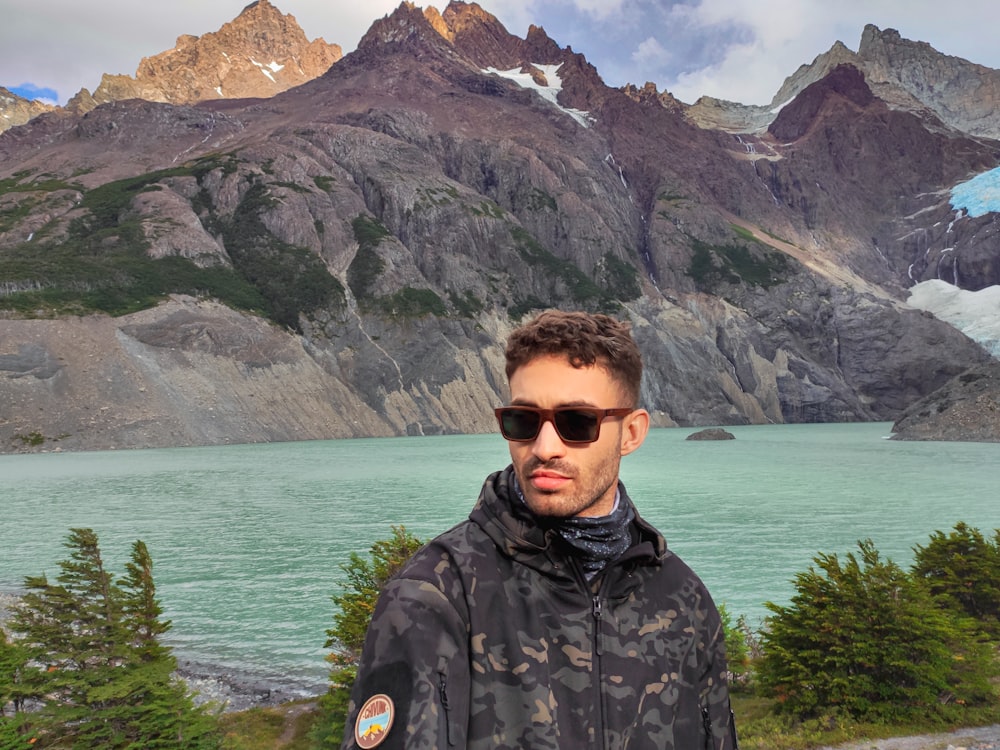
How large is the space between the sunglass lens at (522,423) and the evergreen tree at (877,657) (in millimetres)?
8586

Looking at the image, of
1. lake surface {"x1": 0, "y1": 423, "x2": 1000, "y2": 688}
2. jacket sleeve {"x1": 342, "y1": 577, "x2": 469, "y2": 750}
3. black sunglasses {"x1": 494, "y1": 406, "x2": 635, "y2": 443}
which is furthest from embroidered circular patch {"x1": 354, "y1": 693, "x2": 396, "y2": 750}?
lake surface {"x1": 0, "y1": 423, "x2": 1000, "y2": 688}

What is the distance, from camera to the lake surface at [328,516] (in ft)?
64.5

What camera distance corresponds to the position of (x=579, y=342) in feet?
9.53

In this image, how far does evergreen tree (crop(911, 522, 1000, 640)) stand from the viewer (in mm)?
12812

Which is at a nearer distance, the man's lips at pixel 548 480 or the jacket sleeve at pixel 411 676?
the jacket sleeve at pixel 411 676

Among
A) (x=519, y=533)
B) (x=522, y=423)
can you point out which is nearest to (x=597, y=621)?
(x=519, y=533)

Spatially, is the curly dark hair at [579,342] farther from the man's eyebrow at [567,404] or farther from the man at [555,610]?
the man's eyebrow at [567,404]

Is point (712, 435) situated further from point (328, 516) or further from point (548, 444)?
point (548, 444)

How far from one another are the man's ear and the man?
0.01 meters

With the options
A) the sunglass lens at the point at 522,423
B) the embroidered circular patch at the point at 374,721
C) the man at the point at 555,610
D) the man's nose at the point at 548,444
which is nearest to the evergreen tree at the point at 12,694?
the embroidered circular patch at the point at 374,721

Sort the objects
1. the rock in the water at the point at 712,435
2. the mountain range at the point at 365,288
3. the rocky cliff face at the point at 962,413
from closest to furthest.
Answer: the rocky cliff face at the point at 962,413 → the mountain range at the point at 365,288 → the rock in the water at the point at 712,435

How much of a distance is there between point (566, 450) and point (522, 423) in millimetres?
219

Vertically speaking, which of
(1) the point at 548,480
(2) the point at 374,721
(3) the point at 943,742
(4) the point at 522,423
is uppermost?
(4) the point at 522,423

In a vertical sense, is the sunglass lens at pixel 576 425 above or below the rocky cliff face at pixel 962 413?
below
